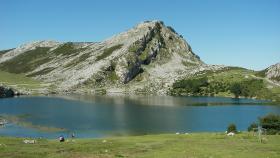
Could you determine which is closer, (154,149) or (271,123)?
(154,149)

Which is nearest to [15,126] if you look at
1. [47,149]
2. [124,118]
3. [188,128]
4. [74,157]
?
[124,118]

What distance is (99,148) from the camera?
190 feet

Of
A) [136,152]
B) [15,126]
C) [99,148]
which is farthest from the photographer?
[15,126]

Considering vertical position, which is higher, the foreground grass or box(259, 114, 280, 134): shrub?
box(259, 114, 280, 134): shrub

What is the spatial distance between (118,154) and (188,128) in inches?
2992

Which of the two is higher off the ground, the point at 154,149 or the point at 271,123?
the point at 271,123

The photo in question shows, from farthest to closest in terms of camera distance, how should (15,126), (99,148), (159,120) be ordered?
1. (159,120)
2. (15,126)
3. (99,148)

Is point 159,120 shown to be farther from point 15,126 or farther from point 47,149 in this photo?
point 47,149

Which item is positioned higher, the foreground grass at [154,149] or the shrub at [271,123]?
the shrub at [271,123]

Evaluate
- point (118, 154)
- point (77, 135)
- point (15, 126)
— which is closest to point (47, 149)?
point (118, 154)

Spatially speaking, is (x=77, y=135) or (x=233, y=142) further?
(x=77, y=135)

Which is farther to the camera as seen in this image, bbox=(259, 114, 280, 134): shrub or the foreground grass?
bbox=(259, 114, 280, 134): shrub

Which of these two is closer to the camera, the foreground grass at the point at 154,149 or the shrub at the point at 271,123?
the foreground grass at the point at 154,149

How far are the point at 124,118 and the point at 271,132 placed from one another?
7952cm
